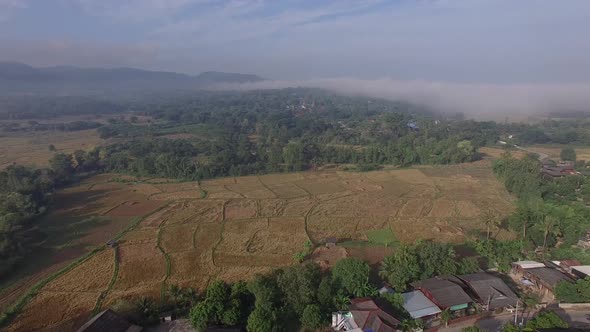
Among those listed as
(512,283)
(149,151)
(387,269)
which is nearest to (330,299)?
(387,269)

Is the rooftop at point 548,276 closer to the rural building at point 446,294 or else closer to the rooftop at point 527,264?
the rooftop at point 527,264

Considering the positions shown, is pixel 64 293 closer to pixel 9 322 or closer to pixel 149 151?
pixel 9 322

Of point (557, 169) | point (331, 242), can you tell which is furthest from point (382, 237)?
point (557, 169)

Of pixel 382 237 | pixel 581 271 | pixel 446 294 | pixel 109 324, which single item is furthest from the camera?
pixel 382 237

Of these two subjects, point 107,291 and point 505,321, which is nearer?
point 505,321

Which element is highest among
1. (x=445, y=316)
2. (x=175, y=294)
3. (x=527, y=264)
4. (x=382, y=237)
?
(x=527, y=264)

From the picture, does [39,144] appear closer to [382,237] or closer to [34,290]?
[34,290]

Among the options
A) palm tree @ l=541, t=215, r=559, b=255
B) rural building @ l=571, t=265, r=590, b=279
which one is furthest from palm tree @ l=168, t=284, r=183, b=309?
palm tree @ l=541, t=215, r=559, b=255
